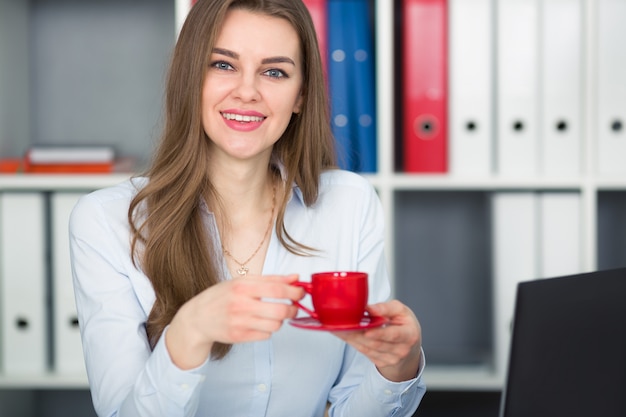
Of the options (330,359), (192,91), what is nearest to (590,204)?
(330,359)

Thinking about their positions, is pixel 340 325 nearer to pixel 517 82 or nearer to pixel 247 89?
pixel 247 89

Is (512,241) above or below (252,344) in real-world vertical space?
above

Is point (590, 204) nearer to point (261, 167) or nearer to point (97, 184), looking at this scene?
point (261, 167)

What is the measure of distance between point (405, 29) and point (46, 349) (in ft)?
3.73

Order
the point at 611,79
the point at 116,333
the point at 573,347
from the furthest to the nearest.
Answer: the point at 611,79
the point at 116,333
the point at 573,347

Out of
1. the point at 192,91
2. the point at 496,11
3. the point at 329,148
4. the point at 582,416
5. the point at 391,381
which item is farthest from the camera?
the point at 496,11

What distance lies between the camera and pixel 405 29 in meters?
1.96

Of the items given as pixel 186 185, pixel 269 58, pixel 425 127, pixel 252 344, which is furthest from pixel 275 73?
pixel 425 127

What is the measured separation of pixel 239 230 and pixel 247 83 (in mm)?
287

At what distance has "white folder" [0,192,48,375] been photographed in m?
2.04

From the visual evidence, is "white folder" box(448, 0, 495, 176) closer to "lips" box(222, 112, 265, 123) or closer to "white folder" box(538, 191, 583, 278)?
"white folder" box(538, 191, 583, 278)

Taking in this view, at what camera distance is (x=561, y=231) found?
1.98m

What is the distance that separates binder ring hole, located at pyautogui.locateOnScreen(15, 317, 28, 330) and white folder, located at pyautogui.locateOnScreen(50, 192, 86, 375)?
0.07m

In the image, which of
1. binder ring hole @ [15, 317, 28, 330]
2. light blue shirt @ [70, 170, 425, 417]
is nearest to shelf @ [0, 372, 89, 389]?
binder ring hole @ [15, 317, 28, 330]
